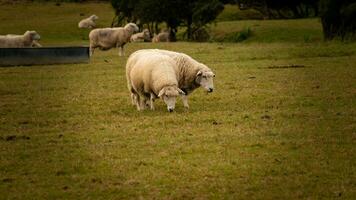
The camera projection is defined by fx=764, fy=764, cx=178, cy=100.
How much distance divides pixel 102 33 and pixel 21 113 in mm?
21156

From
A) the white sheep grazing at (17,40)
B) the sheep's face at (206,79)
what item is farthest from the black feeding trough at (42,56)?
the sheep's face at (206,79)

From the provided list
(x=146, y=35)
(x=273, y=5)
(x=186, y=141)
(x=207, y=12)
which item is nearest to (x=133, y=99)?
(x=186, y=141)

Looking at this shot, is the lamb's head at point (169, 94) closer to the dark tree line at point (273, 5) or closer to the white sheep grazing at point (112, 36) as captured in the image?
the white sheep grazing at point (112, 36)

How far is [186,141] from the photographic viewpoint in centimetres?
1242

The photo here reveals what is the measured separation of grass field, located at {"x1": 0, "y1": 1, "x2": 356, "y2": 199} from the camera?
9.58 m

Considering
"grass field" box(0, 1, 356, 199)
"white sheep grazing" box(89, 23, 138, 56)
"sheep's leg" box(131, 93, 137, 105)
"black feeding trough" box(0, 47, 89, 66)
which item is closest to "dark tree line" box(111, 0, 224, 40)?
"white sheep grazing" box(89, 23, 138, 56)

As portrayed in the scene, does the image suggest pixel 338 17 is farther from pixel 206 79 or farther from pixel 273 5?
pixel 206 79

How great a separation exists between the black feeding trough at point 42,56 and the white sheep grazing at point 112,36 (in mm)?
5745

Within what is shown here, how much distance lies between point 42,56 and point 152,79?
14488 millimetres

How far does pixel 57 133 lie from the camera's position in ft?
44.6

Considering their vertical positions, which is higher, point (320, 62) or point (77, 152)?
point (77, 152)

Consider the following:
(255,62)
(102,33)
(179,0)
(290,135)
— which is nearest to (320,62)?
(255,62)

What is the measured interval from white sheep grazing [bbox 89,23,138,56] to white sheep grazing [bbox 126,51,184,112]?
63.7 feet

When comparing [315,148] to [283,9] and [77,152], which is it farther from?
[283,9]
